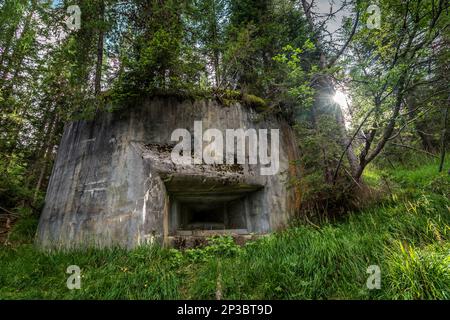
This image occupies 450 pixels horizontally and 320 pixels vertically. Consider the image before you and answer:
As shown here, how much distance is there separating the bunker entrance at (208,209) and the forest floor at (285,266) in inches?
49.7

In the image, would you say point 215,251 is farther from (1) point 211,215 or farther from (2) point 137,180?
(1) point 211,215

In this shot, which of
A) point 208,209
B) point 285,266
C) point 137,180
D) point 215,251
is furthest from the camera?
point 208,209

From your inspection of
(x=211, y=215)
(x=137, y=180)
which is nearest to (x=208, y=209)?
(x=211, y=215)

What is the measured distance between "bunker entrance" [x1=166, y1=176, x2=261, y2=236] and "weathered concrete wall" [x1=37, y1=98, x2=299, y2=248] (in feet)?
0.26

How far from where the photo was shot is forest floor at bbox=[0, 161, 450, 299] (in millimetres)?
2848

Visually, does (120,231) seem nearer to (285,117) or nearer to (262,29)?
(285,117)

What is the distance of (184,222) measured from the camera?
705 centimetres

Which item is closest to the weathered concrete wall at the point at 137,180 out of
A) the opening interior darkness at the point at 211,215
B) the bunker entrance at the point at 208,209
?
the bunker entrance at the point at 208,209

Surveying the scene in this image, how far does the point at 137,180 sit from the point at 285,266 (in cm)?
346

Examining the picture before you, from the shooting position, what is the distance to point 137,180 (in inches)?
203
